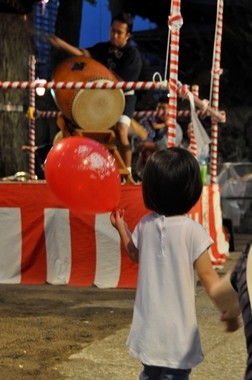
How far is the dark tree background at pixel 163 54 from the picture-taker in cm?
1255

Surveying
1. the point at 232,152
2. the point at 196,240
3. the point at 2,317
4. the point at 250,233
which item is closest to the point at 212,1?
the point at 232,152

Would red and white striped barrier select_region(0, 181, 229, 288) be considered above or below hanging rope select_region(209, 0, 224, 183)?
below

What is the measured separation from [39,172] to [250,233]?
445 centimetres

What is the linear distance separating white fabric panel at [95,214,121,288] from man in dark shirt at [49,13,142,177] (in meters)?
1.60

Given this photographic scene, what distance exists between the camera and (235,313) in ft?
8.23

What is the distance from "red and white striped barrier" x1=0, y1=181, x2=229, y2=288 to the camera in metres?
7.79

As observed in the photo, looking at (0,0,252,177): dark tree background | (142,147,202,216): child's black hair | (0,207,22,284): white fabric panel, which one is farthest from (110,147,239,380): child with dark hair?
(0,0,252,177): dark tree background

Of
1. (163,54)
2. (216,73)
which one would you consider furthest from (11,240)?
(163,54)

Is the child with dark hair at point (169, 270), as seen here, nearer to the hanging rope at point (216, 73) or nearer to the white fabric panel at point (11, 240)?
the white fabric panel at point (11, 240)

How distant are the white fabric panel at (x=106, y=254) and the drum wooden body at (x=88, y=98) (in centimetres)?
152

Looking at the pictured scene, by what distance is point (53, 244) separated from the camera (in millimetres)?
7887

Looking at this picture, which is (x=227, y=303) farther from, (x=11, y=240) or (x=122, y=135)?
(x=122, y=135)

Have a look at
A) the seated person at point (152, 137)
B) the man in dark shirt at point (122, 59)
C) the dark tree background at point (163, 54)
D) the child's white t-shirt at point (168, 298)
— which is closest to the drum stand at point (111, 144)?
the man in dark shirt at point (122, 59)

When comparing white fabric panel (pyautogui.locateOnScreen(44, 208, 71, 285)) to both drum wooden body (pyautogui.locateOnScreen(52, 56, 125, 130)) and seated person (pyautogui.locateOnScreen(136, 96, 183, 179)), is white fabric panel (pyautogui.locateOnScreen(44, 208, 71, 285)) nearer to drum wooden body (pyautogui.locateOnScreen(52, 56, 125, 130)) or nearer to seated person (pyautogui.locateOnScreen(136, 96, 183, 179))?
drum wooden body (pyautogui.locateOnScreen(52, 56, 125, 130))
